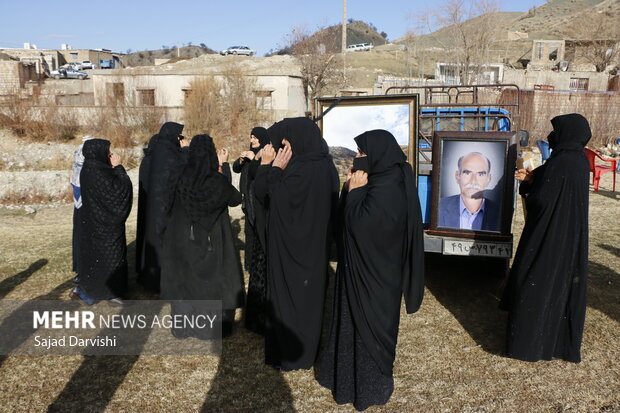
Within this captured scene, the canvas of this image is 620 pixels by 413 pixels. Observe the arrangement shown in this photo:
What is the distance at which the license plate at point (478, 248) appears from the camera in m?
4.55

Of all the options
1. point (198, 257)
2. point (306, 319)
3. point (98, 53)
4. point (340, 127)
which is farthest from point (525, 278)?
point (98, 53)

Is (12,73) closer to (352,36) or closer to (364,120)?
(364,120)

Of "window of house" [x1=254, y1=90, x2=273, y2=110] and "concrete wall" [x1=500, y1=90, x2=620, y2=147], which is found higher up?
"window of house" [x1=254, y1=90, x2=273, y2=110]

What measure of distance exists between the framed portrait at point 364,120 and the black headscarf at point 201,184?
85.5 inches

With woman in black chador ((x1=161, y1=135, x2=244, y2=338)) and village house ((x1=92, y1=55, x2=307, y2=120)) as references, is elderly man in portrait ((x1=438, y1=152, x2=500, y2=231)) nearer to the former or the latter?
woman in black chador ((x1=161, y1=135, x2=244, y2=338))

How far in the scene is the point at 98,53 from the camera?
62.6m

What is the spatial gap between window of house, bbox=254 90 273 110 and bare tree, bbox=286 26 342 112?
4.67m

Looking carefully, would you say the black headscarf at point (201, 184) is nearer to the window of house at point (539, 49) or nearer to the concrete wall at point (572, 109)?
the concrete wall at point (572, 109)

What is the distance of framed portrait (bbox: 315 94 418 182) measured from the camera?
5.26 m

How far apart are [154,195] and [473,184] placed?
3092 mm

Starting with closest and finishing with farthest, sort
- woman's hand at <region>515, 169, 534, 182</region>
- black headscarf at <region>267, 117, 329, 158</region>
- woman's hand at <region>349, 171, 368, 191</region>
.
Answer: woman's hand at <region>349, 171, 368, 191</region> → black headscarf at <region>267, 117, 329, 158</region> → woman's hand at <region>515, 169, 534, 182</region>

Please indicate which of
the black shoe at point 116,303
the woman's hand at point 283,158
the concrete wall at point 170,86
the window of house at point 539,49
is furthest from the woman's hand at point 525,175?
the window of house at point 539,49

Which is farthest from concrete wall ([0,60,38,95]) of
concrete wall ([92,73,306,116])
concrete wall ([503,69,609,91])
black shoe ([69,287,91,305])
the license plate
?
the license plate

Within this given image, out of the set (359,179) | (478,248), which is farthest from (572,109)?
(359,179)
